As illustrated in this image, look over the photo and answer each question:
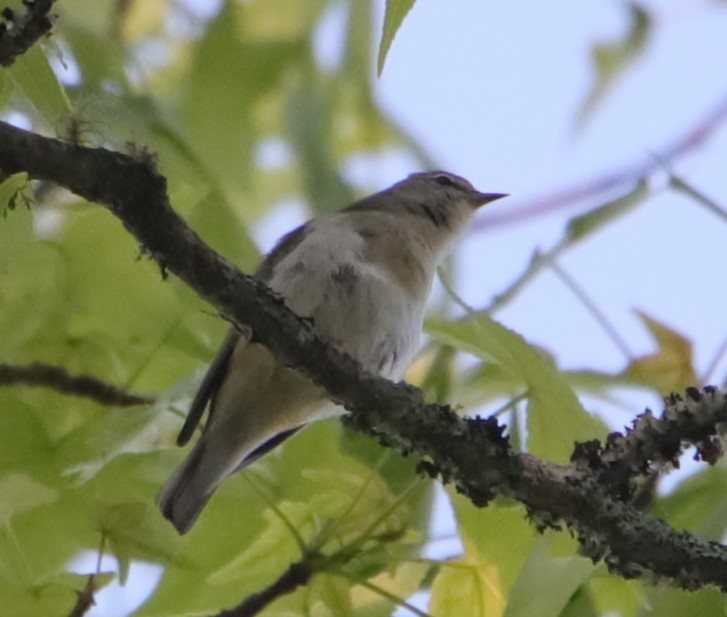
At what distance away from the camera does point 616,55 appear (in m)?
2.49

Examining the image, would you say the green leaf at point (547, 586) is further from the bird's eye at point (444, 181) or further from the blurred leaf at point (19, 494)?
the bird's eye at point (444, 181)

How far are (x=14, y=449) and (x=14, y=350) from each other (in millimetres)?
242

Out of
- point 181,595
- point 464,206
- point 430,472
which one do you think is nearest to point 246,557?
point 181,595

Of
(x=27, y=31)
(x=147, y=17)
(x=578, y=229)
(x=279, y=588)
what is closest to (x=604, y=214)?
(x=578, y=229)

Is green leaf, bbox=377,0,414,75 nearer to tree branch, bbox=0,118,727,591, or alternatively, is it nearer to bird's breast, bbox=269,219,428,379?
tree branch, bbox=0,118,727,591

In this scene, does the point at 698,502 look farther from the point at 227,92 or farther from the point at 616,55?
the point at 616,55

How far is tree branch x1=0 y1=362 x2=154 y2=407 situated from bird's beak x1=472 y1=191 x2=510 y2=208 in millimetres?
1653

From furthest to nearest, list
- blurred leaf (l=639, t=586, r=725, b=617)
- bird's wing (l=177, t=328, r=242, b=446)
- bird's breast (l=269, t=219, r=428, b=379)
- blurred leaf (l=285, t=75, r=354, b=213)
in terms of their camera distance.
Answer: bird's breast (l=269, t=219, r=428, b=379)
bird's wing (l=177, t=328, r=242, b=446)
blurred leaf (l=285, t=75, r=354, b=213)
blurred leaf (l=639, t=586, r=725, b=617)

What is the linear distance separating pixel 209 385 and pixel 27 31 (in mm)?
1058

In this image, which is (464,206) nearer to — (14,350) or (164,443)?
(164,443)

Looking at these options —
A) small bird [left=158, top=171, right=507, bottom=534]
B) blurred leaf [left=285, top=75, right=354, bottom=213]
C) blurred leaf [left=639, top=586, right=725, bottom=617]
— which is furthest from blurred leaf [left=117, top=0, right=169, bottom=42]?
blurred leaf [left=639, top=586, right=725, bottom=617]

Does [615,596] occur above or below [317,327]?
below

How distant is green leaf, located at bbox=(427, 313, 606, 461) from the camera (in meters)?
1.57

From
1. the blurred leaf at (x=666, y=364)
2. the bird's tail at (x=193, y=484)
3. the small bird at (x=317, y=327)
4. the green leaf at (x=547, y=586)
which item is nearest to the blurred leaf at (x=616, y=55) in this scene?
the small bird at (x=317, y=327)
